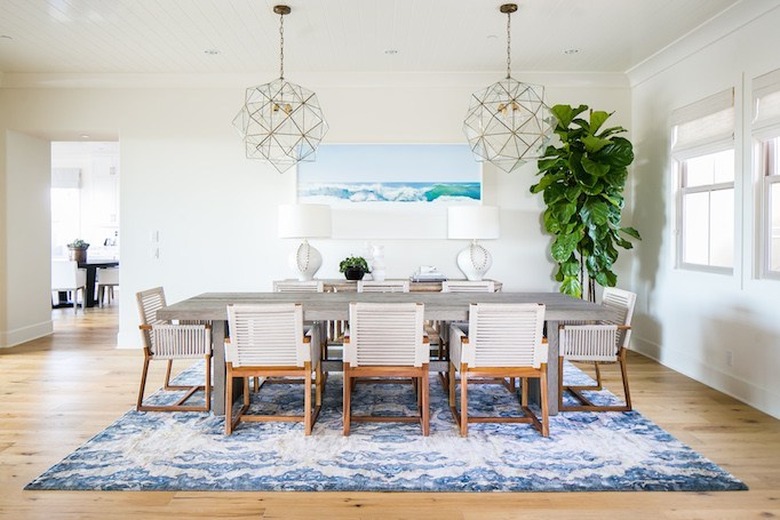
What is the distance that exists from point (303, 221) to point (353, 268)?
674mm

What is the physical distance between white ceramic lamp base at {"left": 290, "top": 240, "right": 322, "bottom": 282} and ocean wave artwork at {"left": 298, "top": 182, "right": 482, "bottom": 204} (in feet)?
2.25

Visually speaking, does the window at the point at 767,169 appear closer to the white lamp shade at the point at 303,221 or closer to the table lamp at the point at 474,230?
the table lamp at the point at 474,230

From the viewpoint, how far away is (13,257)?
20.2ft

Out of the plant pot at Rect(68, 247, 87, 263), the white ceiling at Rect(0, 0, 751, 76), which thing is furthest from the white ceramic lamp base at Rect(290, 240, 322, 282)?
the plant pot at Rect(68, 247, 87, 263)

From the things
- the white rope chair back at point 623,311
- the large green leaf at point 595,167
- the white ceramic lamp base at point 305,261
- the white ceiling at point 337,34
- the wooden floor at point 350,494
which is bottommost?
the wooden floor at point 350,494

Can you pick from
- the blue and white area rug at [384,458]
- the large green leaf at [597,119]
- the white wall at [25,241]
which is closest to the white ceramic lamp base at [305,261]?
the blue and white area rug at [384,458]

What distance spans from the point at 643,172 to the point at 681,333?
1.72 m

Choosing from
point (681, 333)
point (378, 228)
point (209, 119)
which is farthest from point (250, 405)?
point (681, 333)

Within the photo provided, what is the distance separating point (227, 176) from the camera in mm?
6012

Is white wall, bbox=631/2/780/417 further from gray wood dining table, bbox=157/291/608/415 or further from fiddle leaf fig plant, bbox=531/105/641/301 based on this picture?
gray wood dining table, bbox=157/291/608/415

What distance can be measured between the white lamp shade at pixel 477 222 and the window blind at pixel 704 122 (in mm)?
1758

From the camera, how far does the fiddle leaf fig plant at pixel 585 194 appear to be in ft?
17.0

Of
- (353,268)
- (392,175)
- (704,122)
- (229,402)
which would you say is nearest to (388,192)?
(392,175)

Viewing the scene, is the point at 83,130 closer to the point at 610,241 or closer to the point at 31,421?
the point at 31,421
